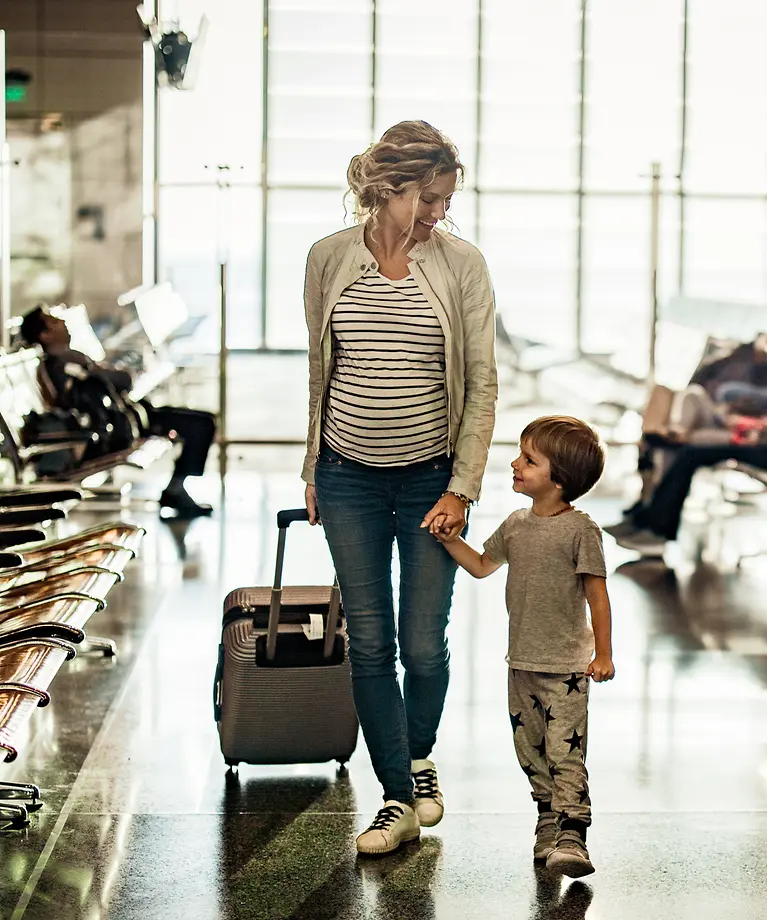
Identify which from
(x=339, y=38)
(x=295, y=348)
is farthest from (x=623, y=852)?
(x=339, y=38)

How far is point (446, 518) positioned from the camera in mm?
3199

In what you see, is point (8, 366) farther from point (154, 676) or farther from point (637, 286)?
point (637, 286)

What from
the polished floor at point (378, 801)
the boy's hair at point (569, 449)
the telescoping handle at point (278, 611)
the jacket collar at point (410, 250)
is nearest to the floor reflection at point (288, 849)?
the polished floor at point (378, 801)

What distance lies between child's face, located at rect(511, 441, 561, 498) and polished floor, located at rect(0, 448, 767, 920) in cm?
84

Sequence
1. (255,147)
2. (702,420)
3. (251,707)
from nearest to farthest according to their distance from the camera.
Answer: (251,707) → (702,420) → (255,147)

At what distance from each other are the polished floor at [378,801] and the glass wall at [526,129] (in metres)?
6.79

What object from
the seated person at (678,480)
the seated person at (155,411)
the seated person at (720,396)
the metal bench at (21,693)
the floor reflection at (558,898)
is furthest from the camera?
the seated person at (720,396)

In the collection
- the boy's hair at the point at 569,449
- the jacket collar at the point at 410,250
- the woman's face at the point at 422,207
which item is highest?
the woman's face at the point at 422,207

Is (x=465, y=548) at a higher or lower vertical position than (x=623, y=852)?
higher

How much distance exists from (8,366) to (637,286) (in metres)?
7.39

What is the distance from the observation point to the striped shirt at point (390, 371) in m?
3.22

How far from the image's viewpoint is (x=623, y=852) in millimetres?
3422

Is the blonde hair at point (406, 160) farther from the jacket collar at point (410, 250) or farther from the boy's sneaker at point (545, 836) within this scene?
the boy's sneaker at point (545, 836)

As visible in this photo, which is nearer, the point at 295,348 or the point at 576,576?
the point at 576,576
